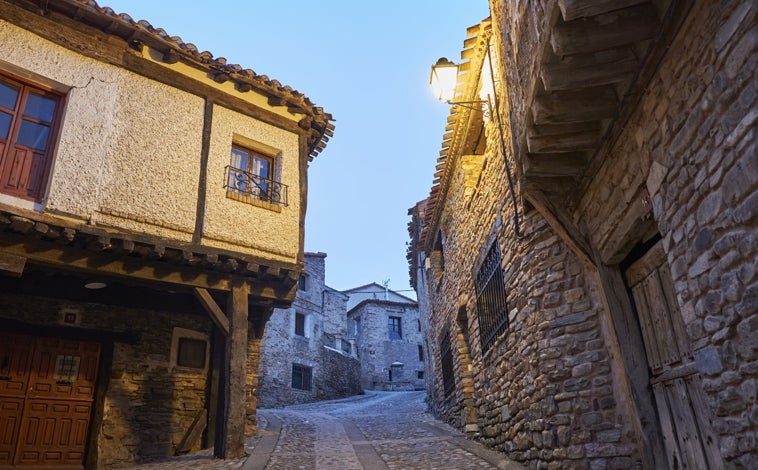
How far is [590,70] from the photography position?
350 centimetres

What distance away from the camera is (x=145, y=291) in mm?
8102

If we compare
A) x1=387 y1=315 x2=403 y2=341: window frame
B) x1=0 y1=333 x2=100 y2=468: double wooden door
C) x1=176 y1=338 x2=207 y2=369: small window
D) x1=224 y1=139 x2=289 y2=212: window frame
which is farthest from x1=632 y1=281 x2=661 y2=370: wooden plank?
x1=387 y1=315 x2=403 y2=341: window frame

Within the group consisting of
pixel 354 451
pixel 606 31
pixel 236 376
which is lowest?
pixel 354 451

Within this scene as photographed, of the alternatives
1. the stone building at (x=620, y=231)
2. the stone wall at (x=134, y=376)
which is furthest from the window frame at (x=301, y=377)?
the stone building at (x=620, y=231)

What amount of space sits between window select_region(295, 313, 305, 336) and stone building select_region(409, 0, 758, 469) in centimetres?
1861

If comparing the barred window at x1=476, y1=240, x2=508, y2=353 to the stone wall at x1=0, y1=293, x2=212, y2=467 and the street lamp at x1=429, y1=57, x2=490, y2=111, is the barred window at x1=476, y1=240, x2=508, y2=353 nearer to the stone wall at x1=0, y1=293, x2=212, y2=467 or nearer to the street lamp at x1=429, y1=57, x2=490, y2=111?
the street lamp at x1=429, y1=57, x2=490, y2=111

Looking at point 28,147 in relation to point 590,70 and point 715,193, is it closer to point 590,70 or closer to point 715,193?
point 590,70

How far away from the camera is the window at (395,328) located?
105ft

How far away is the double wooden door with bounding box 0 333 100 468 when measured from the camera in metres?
6.94

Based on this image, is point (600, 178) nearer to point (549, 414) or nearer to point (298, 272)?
point (549, 414)

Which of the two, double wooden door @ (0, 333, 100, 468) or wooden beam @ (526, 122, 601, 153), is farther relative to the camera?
double wooden door @ (0, 333, 100, 468)

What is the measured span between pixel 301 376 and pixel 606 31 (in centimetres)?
2240

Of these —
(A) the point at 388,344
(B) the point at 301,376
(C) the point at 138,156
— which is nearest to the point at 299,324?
(B) the point at 301,376

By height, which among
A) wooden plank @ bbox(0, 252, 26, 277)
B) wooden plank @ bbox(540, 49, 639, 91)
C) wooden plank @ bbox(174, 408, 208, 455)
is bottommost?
wooden plank @ bbox(174, 408, 208, 455)
